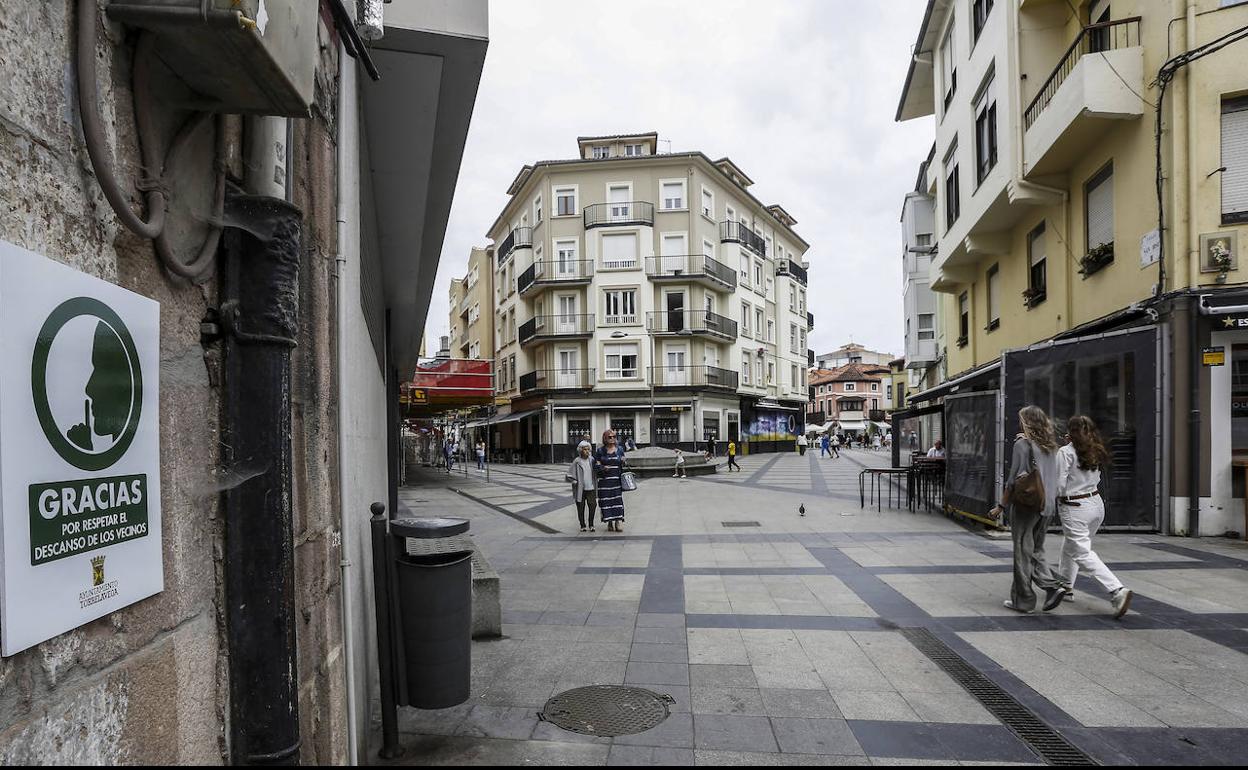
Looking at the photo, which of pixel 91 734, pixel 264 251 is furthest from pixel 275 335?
pixel 91 734

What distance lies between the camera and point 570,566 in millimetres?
8477

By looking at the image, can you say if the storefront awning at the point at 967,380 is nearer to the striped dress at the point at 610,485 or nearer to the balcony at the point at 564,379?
the striped dress at the point at 610,485

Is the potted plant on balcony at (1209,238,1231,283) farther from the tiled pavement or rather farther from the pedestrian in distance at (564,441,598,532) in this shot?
the pedestrian in distance at (564,441,598,532)

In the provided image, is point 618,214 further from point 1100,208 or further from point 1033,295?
point 1100,208

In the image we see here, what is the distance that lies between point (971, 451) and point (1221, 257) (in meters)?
4.44

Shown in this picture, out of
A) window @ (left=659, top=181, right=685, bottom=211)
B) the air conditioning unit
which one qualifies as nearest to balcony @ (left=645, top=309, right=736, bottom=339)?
window @ (left=659, top=181, right=685, bottom=211)

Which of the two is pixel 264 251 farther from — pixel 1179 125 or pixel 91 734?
pixel 1179 125

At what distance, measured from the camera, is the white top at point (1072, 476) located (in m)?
6.13

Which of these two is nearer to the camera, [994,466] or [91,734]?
[91,734]

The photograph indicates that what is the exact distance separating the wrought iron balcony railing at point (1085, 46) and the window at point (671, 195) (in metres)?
29.7

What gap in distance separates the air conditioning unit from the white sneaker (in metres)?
7.03

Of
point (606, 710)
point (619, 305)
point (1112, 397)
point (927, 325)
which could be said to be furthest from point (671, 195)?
point (606, 710)

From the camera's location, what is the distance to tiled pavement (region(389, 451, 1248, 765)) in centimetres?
364

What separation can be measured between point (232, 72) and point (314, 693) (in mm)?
2192
